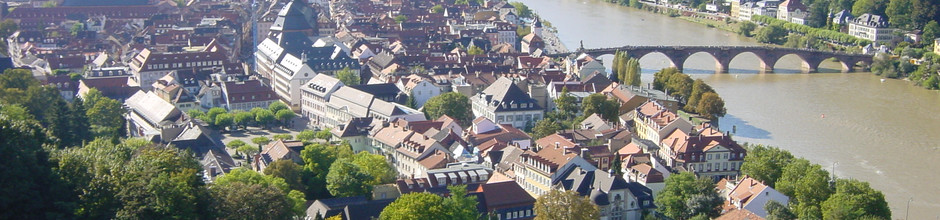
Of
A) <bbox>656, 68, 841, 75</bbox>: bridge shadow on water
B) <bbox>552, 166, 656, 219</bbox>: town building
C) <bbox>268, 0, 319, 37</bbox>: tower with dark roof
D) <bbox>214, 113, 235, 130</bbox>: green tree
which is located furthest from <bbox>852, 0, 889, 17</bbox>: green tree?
<bbox>552, 166, 656, 219</bbox>: town building

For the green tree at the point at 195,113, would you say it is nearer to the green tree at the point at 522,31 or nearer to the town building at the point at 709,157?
the town building at the point at 709,157

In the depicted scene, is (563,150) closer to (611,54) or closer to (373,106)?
(373,106)

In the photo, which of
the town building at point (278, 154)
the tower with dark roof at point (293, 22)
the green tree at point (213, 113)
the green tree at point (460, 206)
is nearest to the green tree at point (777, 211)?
the green tree at point (460, 206)

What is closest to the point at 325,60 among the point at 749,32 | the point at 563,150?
the point at 563,150

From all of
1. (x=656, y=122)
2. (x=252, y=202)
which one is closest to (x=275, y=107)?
(x=656, y=122)

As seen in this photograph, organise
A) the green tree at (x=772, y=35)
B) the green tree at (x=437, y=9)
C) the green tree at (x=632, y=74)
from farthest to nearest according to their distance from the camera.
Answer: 1. the green tree at (x=437, y=9)
2. the green tree at (x=772, y=35)
3. the green tree at (x=632, y=74)

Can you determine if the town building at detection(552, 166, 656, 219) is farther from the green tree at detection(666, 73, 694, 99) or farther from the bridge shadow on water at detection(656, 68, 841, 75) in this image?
the bridge shadow on water at detection(656, 68, 841, 75)
